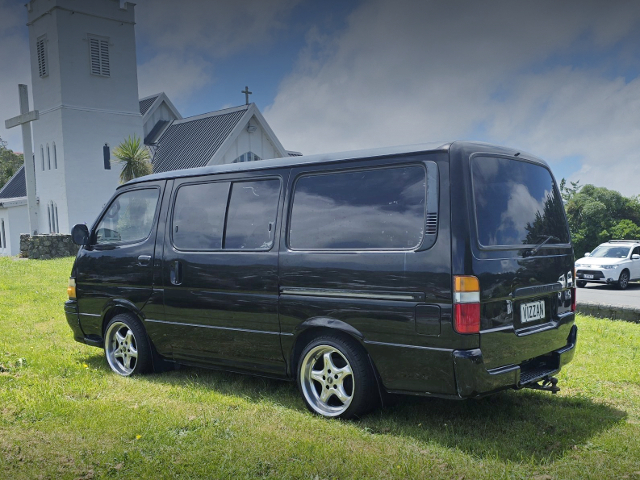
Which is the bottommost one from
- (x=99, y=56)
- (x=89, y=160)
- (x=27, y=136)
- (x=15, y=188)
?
(x=15, y=188)

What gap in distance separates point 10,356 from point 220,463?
4342mm

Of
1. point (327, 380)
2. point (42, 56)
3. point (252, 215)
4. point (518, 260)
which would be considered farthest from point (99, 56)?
point (518, 260)

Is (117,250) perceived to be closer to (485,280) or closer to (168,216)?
(168,216)

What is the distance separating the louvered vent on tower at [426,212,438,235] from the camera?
4.63 m

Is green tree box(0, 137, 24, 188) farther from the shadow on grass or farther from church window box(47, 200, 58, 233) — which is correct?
the shadow on grass

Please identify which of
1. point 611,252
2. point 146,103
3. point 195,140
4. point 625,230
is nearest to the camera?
point 611,252

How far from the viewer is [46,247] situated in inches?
968

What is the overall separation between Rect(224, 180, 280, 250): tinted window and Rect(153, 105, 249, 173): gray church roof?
2432cm

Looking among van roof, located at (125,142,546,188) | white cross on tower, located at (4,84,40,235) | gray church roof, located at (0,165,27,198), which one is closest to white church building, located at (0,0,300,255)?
white cross on tower, located at (4,84,40,235)

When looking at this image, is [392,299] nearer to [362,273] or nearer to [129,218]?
[362,273]

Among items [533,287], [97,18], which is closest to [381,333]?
Answer: [533,287]

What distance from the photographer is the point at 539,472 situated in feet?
13.5

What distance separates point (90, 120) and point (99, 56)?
128 inches

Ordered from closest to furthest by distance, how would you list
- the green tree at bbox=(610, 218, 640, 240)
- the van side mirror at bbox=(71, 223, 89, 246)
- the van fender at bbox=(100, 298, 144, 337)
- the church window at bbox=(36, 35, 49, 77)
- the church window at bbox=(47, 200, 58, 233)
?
the van fender at bbox=(100, 298, 144, 337), the van side mirror at bbox=(71, 223, 89, 246), the church window at bbox=(36, 35, 49, 77), the church window at bbox=(47, 200, 58, 233), the green tree at bbox=(610, 218, 640, 240)
